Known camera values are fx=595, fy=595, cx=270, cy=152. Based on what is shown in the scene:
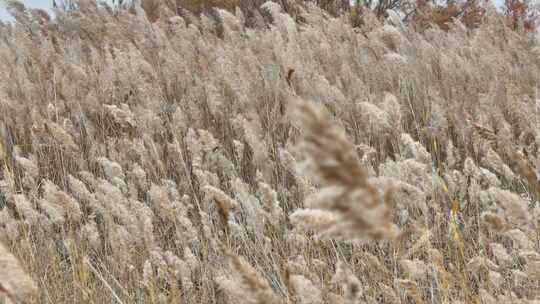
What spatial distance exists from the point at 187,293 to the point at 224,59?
206 cm

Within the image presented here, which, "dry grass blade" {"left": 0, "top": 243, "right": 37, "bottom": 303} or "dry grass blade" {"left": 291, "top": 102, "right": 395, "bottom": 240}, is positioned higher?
"dry grass blade" {"left": 291, "top": 102, "right": 395, "bottom": 240}

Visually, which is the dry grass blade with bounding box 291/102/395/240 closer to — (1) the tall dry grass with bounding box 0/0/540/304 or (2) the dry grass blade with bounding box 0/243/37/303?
(1) the tall dry grass with bounding box 0/0/540/304

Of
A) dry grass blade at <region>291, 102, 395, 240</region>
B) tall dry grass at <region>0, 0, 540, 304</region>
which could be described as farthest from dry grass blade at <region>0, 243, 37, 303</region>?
dry grass blade at <region>291, 102, 395, 240</region>

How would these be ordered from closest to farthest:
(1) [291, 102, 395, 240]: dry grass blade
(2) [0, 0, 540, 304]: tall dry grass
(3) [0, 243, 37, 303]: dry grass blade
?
1. (1) [291, 102, 395, 240]: dry grass blade
2. (3) [0, 243, 37, 303]: dry grass blade
3. (2) [0, 0, 540, 304]: tall dry grass

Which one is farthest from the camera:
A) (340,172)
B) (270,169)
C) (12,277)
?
(270,169)

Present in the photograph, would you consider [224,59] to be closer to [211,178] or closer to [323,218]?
[211,178]

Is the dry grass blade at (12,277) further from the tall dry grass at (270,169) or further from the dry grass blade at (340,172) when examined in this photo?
the dry grass blade at (340,172)

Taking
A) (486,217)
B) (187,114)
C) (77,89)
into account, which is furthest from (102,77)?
(486,217)

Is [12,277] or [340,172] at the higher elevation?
[340,172]

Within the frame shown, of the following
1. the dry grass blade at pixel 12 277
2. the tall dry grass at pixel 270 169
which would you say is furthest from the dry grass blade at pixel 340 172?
the dry grass blade at pixel 12 277

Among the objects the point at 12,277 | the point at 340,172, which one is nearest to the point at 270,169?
the point at 12,277

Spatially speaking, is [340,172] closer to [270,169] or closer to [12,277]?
[12,277]

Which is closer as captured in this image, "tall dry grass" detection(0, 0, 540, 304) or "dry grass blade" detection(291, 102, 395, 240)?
"dry grass blade" detection(291, 102, 395, 240)

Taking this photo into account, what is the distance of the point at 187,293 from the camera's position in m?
2.12
